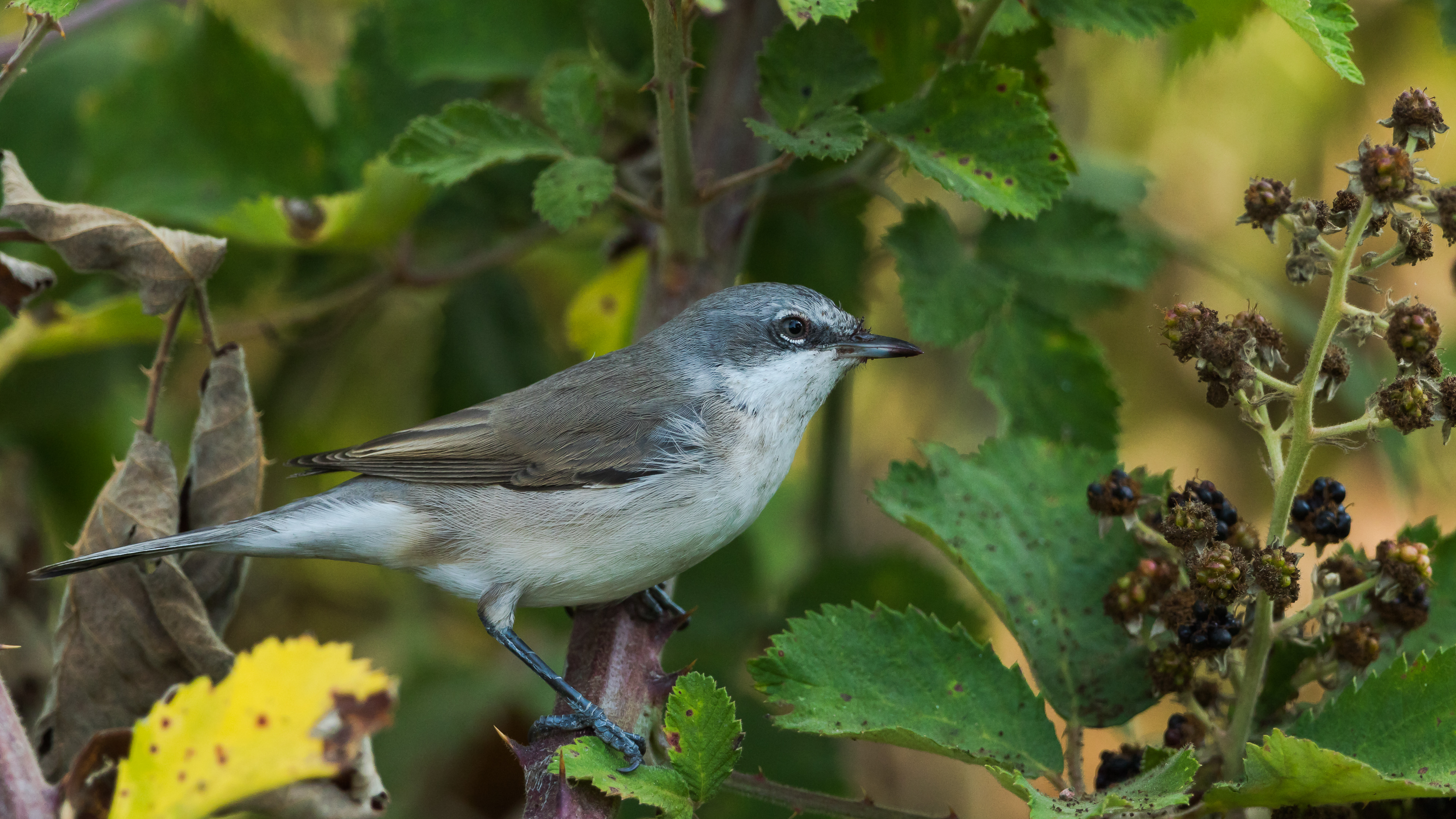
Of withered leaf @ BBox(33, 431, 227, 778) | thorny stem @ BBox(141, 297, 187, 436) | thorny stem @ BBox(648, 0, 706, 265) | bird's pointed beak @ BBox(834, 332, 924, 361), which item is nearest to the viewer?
thorny stem @ BBox(648, 0, 706, 265)

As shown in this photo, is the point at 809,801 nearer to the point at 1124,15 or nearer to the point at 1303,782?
the point at 1303,782

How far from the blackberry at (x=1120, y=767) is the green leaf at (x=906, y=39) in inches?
66.4

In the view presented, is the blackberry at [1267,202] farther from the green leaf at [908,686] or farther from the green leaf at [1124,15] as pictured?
the green leaf at [908,686]

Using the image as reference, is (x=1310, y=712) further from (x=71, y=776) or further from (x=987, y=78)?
(x=71, y=776)

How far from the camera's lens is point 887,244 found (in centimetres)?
308

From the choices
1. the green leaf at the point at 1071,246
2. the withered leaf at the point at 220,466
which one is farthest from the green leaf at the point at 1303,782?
the withered leaf at the point at 220,466

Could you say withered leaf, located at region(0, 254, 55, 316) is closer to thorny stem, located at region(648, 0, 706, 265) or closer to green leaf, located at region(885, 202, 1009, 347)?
thorny stem, located at region(648, 0, 706, 265)

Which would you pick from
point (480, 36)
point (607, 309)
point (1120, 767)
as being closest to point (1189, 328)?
point (1120, 767)

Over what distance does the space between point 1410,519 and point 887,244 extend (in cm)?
206

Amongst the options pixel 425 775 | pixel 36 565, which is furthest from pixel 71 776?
pixel 425 775

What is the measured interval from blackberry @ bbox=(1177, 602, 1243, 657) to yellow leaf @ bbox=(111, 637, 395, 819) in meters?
1.43

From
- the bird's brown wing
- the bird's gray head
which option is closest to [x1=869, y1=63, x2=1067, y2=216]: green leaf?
the bird's gray head

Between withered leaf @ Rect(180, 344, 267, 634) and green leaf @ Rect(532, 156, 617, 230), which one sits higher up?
green leaf @ Rect(532, 156, 617, 230)

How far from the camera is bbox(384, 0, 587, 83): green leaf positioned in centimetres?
358
